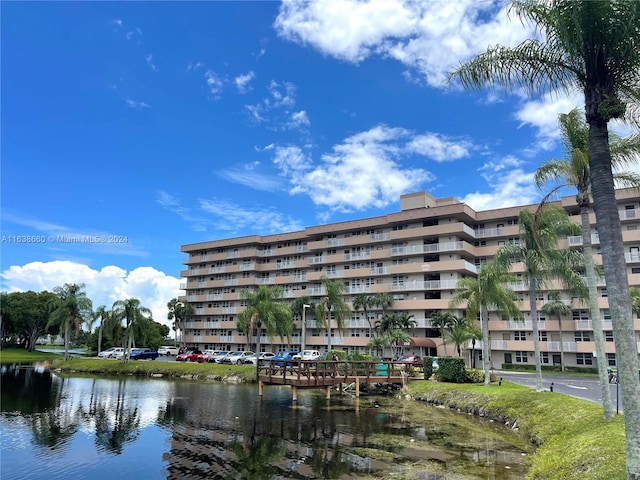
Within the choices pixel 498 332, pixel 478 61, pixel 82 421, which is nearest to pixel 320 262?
pixel 498 332

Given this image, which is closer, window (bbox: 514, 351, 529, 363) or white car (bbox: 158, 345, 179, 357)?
window (bbox: 514, 351, 529, 363)

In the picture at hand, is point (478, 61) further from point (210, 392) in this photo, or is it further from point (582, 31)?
point (210, 392)

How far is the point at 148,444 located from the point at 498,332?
52994mm

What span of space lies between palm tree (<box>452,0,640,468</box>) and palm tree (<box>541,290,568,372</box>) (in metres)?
46.8

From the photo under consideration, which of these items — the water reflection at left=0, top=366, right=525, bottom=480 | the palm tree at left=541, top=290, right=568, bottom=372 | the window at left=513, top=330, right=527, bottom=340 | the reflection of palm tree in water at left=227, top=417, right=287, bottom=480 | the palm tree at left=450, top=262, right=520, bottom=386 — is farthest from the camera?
the window at left=513, top=330, right=527, bottom=340

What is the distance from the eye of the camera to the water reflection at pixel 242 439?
16531mm

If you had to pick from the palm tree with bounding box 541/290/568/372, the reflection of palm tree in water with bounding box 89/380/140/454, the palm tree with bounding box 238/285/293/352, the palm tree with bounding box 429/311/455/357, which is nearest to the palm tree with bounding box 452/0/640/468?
the reflection of palm tree in water with bounding box 89/380/140/454

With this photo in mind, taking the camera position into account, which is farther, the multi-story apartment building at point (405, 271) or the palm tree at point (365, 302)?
the palm tree at point (365, 302)

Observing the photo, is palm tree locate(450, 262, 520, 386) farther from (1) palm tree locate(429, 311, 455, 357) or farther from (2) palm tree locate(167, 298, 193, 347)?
(2) palm tree locate(167, 298, 193, 347)

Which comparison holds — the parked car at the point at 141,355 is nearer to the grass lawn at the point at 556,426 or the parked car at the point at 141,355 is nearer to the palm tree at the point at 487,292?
the grass lawn at the point at 556,426

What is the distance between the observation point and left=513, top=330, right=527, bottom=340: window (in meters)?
60.7

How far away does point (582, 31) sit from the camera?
10.7m

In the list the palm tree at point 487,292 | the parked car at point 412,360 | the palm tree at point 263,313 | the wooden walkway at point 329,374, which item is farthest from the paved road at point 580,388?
the palm tree at point 263,313

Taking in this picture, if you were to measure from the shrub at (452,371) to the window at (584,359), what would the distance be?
90.2 feet
